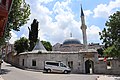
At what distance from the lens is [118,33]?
3253 cm

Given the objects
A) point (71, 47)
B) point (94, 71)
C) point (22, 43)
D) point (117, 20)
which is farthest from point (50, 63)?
point (71, 47)

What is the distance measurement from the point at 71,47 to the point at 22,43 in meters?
23.1

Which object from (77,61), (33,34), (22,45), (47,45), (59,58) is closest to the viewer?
(77,61)

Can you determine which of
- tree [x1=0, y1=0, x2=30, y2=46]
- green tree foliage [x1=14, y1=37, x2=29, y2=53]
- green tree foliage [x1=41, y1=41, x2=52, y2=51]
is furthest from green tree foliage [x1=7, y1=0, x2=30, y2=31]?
green tree foliage [x1=41, y1=41, x2=52, y2=51]

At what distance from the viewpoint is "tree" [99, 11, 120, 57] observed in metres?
31.5

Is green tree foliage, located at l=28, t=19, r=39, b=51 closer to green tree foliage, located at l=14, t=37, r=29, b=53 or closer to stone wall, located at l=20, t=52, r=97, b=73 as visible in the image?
green tree foliage, located at l=14, t=37, r=29, b=53

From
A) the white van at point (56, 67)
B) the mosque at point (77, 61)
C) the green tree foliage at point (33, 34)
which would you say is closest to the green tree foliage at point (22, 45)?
the green tree foliage at point (33, 34)

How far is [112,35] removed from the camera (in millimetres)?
33344

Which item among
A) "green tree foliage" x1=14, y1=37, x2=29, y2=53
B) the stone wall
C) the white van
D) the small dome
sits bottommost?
the white van

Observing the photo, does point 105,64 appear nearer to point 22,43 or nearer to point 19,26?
point 19,26

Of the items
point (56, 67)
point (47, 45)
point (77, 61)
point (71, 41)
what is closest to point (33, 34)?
point (47, 45)

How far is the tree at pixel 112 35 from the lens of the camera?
103 ft

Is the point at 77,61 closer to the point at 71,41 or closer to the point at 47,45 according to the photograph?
the point at 47,45

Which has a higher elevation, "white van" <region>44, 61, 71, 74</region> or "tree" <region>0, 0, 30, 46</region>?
"tree" <region>0, 0, 30, 46</region>
